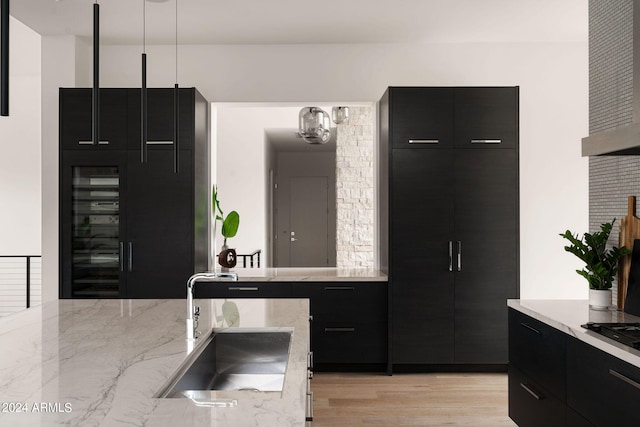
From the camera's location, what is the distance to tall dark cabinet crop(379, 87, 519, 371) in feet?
14.7

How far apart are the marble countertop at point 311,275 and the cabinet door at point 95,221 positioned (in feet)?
3.41

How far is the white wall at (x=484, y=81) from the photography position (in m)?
4.95

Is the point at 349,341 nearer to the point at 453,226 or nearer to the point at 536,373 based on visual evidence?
the point at 453,226

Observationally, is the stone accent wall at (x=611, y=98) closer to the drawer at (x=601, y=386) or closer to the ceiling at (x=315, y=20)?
the drawer at (x=601, y=386)

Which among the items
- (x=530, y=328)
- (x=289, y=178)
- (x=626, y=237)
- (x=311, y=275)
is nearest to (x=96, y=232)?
(x=311, y=275)

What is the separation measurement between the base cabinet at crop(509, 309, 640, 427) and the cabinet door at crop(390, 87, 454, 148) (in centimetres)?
177

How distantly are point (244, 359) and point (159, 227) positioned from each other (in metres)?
2.49

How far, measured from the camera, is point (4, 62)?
126 centimetres

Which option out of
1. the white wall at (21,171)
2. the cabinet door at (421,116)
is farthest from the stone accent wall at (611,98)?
the white wall at (21,171)

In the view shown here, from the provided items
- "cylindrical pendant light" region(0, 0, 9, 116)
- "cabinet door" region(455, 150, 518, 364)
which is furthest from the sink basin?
"cabinet door" region(455, 150, 518, 364)

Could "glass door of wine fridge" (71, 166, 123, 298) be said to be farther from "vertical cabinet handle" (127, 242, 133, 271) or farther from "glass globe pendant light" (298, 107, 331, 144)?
"glass globe pendant light" (298, 107, 331, 144)

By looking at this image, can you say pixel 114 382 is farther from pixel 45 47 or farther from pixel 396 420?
pixel 45 47

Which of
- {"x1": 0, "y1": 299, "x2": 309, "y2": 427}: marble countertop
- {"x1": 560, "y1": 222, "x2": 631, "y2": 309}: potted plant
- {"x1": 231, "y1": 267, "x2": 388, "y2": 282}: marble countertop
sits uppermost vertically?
{"x1": 560, "y1": 222, "x2": 631, "y2": 309}: potted plant

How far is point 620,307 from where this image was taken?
2.97m
